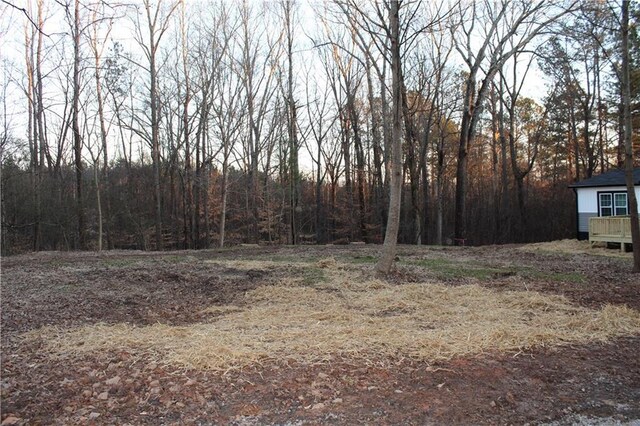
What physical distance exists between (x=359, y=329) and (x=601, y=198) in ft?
60.3

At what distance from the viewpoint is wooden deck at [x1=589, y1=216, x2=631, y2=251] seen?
52.0 ft

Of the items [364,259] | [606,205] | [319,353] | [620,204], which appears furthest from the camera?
[606,205]

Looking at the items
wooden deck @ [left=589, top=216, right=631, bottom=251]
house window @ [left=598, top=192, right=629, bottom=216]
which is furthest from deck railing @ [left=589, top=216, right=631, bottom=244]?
house window @ [left=598, top=192, right=629, bottom=216]

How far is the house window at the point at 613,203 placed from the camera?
1900 centimetres

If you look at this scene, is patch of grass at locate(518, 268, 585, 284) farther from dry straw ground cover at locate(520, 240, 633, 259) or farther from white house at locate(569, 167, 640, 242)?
white house at locate(569, 167, 640, 242)

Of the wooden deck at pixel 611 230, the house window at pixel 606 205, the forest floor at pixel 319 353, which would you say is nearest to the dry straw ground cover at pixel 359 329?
the forest floor at pixel 319 353

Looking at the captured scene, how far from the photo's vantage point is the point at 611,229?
654 inches

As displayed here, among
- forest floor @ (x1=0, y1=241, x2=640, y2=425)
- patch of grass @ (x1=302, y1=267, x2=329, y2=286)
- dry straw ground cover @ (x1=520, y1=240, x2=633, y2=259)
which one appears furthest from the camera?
dry straw ground cover @ (x1=520, y1=240, x2=633, y2=259)

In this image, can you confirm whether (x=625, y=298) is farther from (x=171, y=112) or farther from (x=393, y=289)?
(x=171, y=112)

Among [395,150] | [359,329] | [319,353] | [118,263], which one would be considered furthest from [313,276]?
[118,263]

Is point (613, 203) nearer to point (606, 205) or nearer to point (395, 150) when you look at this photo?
point (606, 205)

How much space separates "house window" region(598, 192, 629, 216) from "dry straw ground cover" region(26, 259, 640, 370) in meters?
14.6

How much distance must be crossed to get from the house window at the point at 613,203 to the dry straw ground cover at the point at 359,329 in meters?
14.6

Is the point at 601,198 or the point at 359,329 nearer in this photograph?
the point at 359,329
